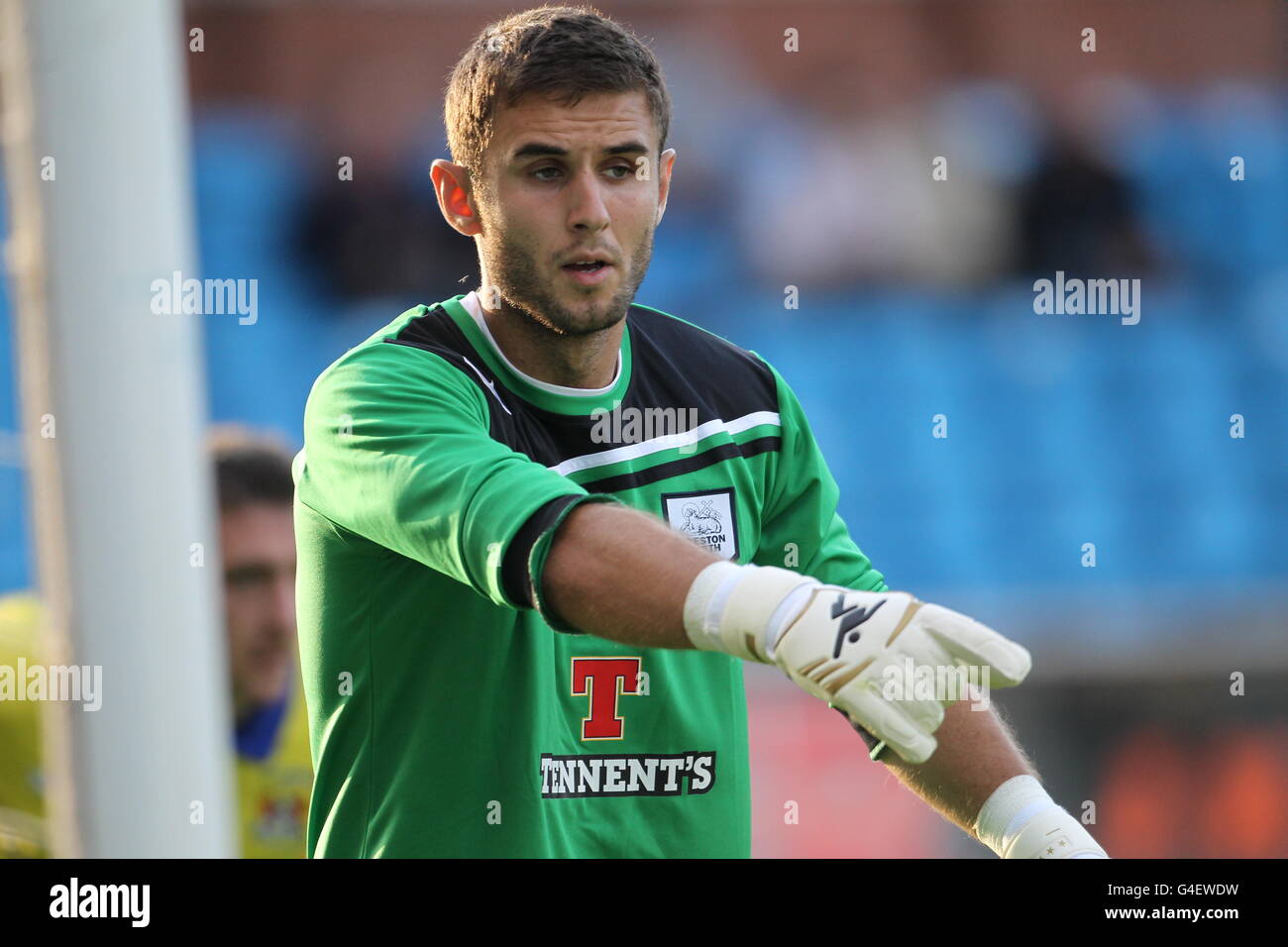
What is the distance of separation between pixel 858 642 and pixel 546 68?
4.31 ft

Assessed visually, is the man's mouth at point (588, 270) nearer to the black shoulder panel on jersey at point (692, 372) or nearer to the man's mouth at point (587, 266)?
the man's mouth at point (587, 266)

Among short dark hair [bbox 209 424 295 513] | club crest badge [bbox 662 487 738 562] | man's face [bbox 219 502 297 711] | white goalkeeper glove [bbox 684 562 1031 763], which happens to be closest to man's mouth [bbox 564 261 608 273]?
club crest badge [bbox 662 487 738 562]

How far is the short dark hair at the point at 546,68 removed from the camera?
2861mm

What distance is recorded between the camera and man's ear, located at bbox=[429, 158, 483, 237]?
3041mm

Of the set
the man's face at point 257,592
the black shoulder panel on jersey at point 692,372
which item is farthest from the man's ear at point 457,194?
the man's face at point 257,592

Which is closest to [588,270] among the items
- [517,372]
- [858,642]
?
[517,372]

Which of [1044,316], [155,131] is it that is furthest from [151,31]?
[1044,316]

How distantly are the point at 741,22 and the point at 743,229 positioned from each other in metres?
1.39

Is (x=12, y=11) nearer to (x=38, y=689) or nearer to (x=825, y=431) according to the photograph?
(x=38, y=689)

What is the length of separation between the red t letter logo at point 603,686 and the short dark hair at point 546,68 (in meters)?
0.94

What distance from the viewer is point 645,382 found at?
3016mm

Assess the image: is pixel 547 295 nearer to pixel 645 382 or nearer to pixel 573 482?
pixel 645 382

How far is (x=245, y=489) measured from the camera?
15.5 ft

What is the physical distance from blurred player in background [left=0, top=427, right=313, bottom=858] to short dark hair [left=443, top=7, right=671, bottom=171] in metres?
1.95
